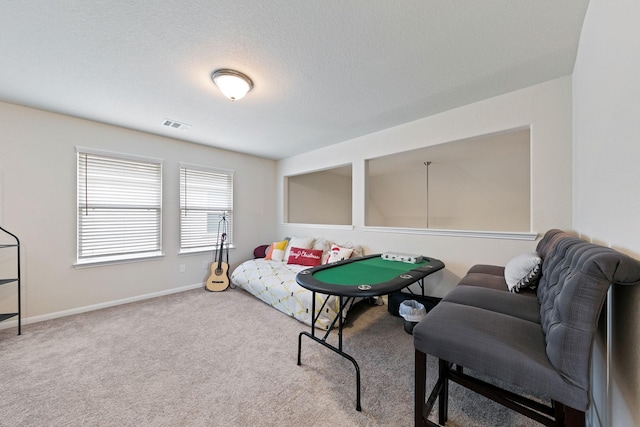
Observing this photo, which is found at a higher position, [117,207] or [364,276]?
[117,207]

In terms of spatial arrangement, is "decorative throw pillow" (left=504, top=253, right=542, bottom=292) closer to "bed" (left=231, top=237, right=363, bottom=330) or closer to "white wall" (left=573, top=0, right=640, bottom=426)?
"white wall" (left=573, top=0, right=640, bottom=426)

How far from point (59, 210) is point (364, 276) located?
373 centimetres

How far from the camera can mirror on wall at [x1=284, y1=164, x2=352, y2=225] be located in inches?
209

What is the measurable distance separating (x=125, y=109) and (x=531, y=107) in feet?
14.1

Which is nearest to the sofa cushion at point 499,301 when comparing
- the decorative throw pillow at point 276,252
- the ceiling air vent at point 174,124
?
the decorative throw pillow at point 276,252

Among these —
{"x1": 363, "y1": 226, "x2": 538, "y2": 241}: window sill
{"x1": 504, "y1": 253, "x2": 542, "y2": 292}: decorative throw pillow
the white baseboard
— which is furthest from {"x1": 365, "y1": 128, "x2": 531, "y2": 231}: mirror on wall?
the white baseboard

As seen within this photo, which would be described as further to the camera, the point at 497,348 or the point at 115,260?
the point at 115,260

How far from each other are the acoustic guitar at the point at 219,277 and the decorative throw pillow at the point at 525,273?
379 centimetres

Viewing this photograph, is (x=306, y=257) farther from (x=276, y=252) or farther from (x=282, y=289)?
(x=282, y=289)

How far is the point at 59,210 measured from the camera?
294 centimetres

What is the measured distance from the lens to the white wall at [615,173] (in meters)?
0.85

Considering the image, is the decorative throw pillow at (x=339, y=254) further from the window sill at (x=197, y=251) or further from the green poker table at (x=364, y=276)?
the window sill at (x=197, y=251)

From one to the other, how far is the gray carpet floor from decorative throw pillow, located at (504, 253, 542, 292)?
826mm

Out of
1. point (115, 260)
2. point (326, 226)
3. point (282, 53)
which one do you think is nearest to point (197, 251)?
point (115, 260)
